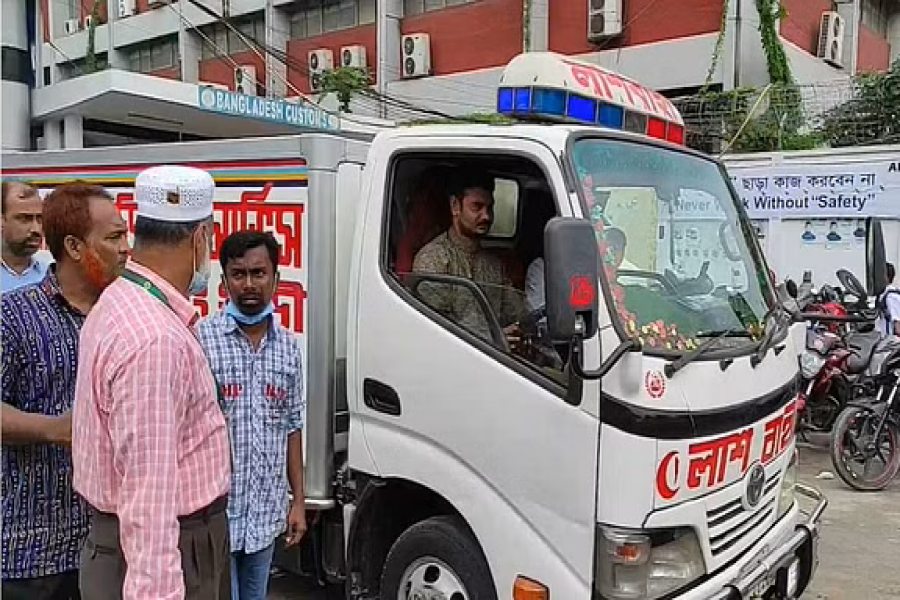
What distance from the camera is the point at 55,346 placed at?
8.12 ft

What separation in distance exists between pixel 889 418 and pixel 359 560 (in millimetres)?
4453

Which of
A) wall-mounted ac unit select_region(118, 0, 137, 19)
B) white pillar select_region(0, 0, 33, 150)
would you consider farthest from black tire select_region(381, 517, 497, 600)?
wall-mounted ac unit select_region(118, 0, 137, 19)

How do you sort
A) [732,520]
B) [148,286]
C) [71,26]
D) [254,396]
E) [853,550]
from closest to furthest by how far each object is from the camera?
[148,286] < [732,520] < [254,396] < [853,550] < [71,26]

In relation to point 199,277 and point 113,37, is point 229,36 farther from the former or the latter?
point 199,277

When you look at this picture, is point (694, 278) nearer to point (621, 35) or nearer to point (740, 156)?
point (740, 156)

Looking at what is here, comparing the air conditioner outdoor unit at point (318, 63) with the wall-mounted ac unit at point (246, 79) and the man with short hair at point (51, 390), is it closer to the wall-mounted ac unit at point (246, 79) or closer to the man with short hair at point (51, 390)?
the wall-mounted ac unit at point (246, 79)

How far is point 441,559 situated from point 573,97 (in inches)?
72.3

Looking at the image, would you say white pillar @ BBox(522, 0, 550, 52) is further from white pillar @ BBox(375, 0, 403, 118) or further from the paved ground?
the paved ground

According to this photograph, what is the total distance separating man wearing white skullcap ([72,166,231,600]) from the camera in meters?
1.87

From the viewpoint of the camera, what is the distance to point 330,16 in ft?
84.6

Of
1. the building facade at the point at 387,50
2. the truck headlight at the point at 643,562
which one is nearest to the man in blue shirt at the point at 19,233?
the truck headlight at the point at 643,562

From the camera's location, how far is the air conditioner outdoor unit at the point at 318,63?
25.0 m

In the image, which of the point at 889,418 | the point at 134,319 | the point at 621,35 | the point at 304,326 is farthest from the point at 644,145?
the point at 621,35

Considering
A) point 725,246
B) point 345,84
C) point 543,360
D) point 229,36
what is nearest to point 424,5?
point 345,84
